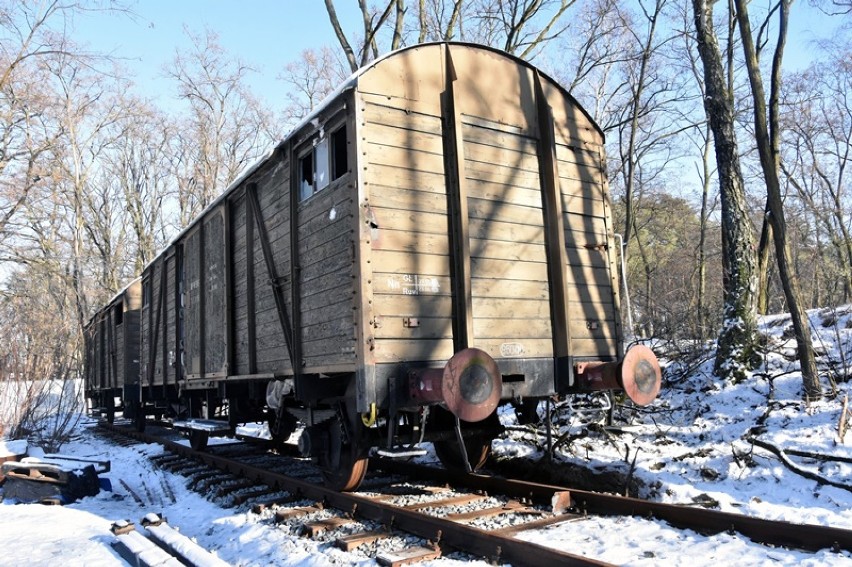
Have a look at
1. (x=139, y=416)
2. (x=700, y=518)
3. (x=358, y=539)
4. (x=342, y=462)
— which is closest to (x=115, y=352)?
(x=139, y=416)

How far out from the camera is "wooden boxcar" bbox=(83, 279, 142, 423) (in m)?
14.0

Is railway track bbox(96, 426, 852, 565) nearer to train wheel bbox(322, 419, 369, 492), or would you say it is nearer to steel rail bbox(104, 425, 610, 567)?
steel rail bbox(104, 425, 610, 567)

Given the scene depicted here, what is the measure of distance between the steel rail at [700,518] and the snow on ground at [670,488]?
11 centimetres

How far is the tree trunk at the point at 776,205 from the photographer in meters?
7.31

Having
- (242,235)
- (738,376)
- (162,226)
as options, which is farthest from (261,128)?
(738,376)

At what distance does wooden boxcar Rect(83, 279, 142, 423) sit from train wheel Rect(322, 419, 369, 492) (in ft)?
30.8

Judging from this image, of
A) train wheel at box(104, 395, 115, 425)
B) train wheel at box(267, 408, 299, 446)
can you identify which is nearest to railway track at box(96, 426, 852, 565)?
train wheel at box(267, 408, 299, 446)

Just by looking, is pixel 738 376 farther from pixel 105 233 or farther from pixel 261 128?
pixel 105 233

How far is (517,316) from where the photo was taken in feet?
18.7

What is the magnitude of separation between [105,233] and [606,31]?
93.3 feet

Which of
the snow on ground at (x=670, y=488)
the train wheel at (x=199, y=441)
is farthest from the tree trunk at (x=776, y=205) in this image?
the train wheel at (x=199, y=441)

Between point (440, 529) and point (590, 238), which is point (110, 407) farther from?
point (440, 529)

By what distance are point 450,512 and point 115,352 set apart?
13127 millimetres

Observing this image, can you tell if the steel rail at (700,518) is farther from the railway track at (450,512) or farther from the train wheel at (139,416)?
the train wheel at (139,416)
